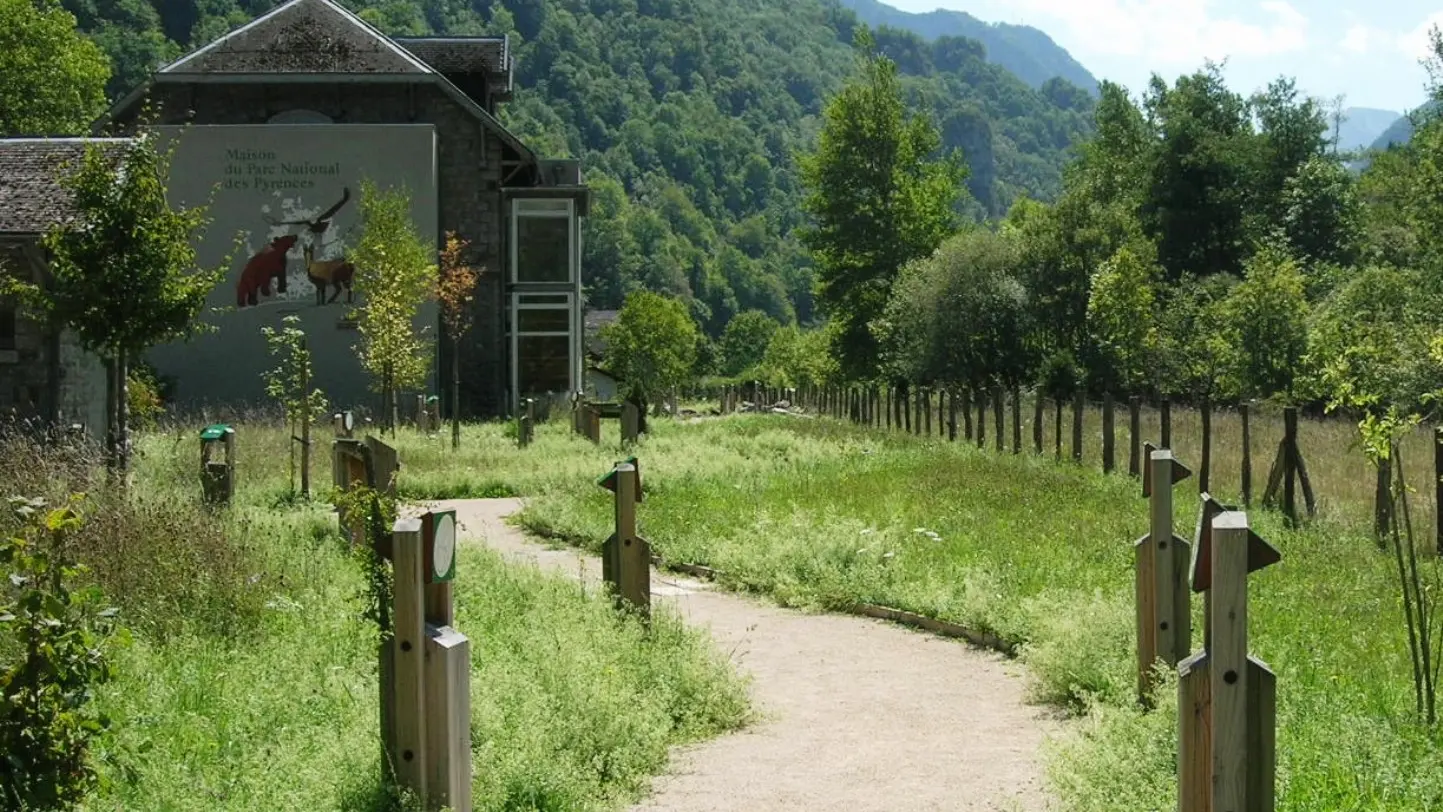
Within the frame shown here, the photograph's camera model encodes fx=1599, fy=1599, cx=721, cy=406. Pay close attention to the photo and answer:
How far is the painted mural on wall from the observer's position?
4191 centimetres

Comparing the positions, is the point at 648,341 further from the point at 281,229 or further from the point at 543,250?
the point at 281,229

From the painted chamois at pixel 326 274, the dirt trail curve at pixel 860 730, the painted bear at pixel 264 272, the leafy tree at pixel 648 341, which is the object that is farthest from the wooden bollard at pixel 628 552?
the leafy tree at pixel 648 341

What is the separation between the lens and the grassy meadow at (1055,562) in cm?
681

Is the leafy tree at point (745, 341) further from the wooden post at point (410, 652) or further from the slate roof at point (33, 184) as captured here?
the wooden post at point (410, 652)

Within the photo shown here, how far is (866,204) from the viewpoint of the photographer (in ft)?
209

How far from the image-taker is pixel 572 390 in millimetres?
45750

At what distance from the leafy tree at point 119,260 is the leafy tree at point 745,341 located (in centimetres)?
12825

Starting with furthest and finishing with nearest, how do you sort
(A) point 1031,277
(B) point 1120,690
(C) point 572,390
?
(A) point 1031,277 → (C) point 572,390 → (B) point 1120,690

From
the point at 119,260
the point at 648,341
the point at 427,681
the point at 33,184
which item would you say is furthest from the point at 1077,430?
the point at 648,341

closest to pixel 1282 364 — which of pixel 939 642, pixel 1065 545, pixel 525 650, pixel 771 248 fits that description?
pixel 1065 545

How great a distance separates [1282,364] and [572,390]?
67.6 feet

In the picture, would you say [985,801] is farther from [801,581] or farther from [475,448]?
[475,448]

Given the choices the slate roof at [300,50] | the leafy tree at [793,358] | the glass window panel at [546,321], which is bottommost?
the leafy tree at [793,358]

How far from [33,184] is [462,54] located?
23444 millimetres
